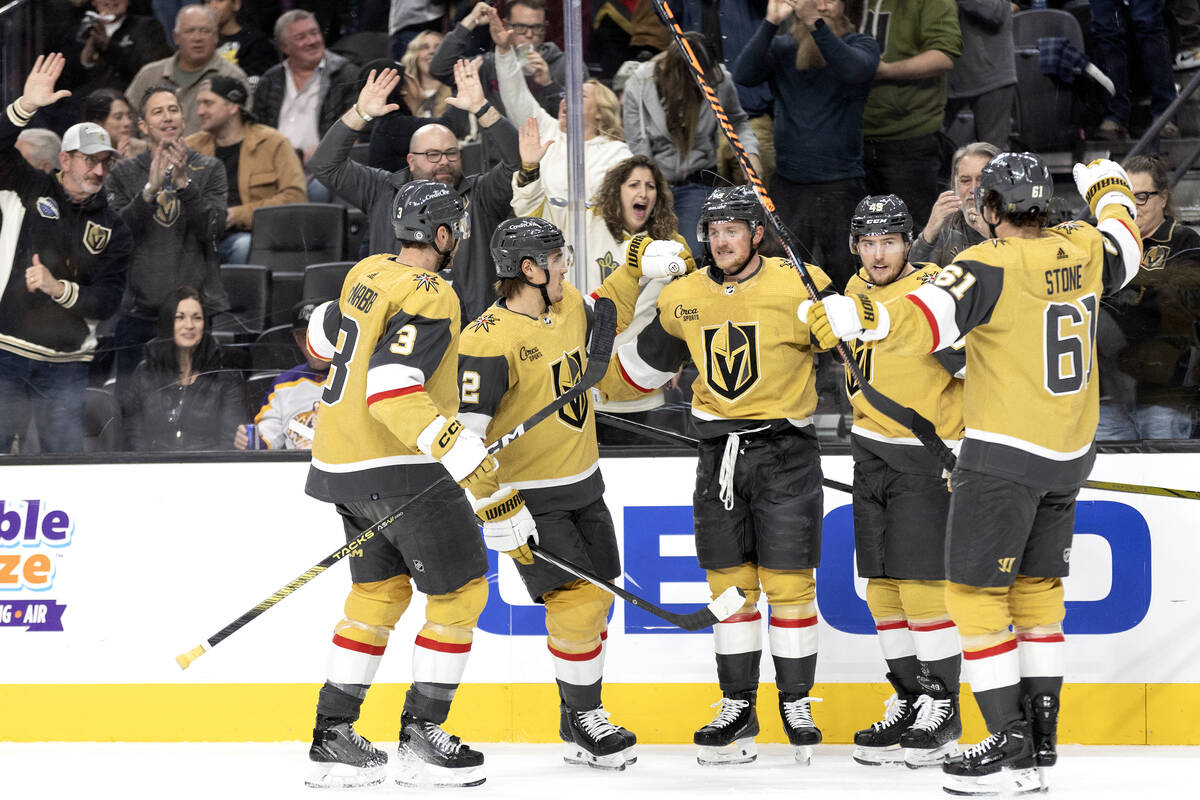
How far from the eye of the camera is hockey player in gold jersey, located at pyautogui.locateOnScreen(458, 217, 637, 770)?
11.7 feet

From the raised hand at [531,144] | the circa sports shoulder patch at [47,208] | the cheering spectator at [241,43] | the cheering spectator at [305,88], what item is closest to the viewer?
the raised hand at [531,144]

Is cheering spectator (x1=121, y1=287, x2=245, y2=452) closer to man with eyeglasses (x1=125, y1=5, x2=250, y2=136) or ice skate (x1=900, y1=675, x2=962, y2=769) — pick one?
man with eyeglasses (x1=125, y1=5, x2=250, y2=136)

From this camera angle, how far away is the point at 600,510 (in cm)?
366

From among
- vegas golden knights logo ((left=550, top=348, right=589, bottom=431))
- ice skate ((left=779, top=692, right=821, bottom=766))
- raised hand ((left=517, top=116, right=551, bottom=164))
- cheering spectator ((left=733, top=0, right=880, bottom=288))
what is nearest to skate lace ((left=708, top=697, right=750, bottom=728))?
ice skate ((left=779, top=692, right=821, bottom=766))

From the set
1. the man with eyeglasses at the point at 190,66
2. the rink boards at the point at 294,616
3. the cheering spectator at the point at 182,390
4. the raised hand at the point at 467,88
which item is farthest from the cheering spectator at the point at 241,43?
the rink boards at the point at 294,616

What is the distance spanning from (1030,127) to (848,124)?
1.94 ft

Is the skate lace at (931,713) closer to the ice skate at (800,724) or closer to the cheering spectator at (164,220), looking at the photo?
the ice skate at (800,724)

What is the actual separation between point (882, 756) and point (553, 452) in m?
1.19

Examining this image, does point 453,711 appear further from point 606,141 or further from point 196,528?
point 606,141

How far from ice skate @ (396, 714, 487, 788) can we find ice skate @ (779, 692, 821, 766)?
808 millimetres

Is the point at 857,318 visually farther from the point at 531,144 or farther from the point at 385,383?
the point at 531,144

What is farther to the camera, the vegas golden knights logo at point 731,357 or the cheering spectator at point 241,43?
the cheering spectator at point 241,43

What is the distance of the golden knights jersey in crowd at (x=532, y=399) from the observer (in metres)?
3.53

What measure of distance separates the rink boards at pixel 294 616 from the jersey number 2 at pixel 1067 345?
78 centimetres
